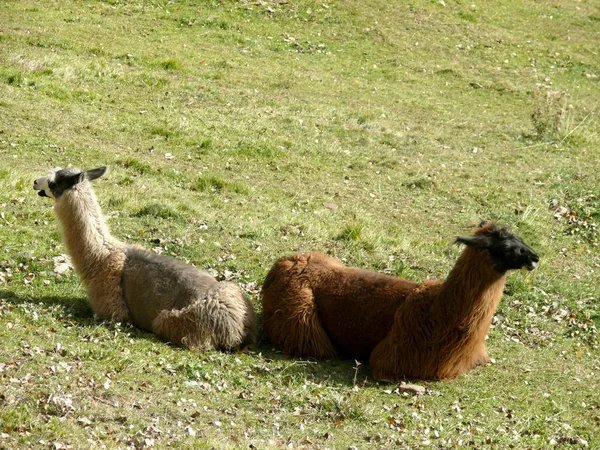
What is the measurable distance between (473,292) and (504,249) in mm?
541

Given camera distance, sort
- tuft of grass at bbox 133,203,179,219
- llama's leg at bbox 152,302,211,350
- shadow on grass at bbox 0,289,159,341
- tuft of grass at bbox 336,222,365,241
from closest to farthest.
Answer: llama's leg at bbox 152,302,211,350
shadow on grass at bbox 0,289,159,341
tuft of grass at bbox 133,203,179,219
tuft of grass at bbox 336,222,365,241

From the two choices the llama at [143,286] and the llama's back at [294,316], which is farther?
the llama's back at [294,316]

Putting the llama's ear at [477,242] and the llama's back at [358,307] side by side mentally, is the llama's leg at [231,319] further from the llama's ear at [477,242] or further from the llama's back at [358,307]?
the llama's ear at [477,242]

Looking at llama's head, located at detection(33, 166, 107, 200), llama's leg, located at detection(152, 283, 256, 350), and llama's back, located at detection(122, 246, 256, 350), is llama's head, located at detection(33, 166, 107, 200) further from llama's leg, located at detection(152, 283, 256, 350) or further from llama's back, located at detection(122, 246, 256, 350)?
llama's leg, located at detection(152, 283, 256, 350)

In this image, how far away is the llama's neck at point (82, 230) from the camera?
29.2ft

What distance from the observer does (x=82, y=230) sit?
892 centimetres

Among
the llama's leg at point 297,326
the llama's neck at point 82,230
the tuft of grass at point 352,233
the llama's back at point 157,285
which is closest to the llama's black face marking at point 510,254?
the llama's leg at point 297,326

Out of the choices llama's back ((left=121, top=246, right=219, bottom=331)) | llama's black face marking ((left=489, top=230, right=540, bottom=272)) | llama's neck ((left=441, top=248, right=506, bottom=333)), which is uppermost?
llama's black face marking ((left=489, top=230, right=540, bottom=272))

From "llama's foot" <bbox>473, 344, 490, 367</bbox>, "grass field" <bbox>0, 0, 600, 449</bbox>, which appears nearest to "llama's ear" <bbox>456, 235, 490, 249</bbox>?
"llama's foot" <bbox>473, 344, 490, 367</bbox>

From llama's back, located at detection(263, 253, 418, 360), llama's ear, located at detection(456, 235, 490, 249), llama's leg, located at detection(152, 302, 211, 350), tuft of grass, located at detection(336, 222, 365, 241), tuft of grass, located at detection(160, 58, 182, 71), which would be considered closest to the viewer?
llama's ear, located at detection(456, 235, 490, 249)

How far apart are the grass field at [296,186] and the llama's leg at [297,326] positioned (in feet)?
0.64

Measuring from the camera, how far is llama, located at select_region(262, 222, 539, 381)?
827cm

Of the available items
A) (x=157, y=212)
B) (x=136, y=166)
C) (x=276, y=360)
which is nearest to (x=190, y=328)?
(x=276, y=360)

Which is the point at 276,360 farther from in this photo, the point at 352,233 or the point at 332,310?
the point at 352,233
